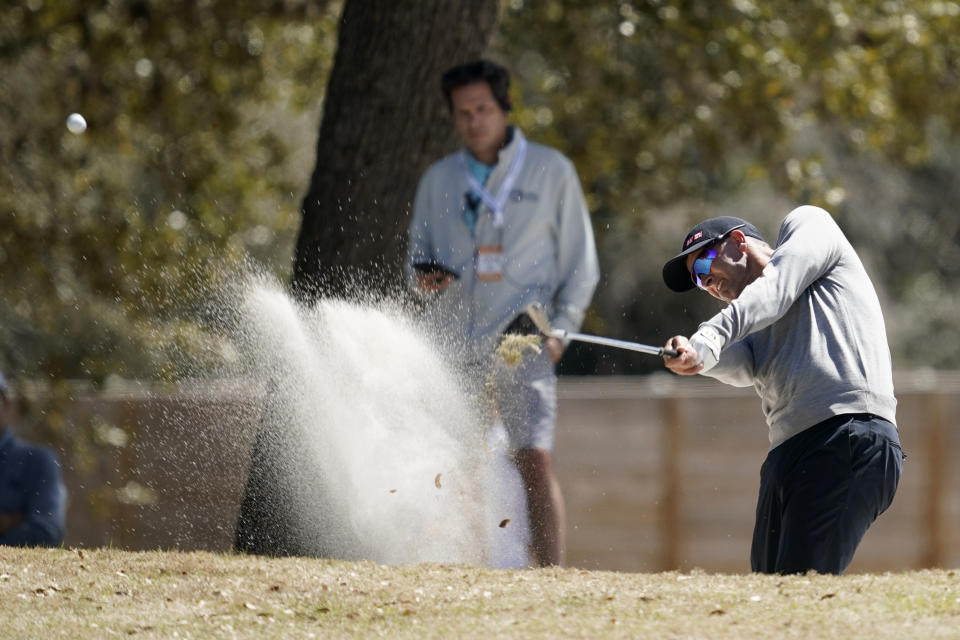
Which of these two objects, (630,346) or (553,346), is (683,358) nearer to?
(630,346)

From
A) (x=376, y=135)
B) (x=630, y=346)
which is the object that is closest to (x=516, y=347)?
Answer: (x=630, y=346)

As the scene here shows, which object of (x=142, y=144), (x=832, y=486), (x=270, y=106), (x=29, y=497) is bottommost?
(x=29, y=497)

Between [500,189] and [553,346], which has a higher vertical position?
[500,189]

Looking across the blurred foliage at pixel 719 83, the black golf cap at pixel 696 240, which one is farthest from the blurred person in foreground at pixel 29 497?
the blurred foliage at pixel 719 83

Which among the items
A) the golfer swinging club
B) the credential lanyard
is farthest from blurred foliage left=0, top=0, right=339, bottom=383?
the golfer swinging club

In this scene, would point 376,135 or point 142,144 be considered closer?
point 376,135

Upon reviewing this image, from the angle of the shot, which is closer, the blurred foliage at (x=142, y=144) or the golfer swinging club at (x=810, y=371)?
the golfer swinging club at (x=810, y=371)

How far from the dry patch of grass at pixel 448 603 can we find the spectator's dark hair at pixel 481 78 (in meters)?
2.41

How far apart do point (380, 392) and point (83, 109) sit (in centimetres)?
610

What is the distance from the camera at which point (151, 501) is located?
12461mm

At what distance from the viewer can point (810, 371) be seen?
5105 millimetres

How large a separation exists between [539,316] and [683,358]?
1589 millimetres

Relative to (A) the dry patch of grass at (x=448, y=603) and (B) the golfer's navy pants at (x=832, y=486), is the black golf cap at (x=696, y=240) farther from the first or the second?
(A) the dry patch of grass at (x=448, y=603)

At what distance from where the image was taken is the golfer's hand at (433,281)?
6.68m
